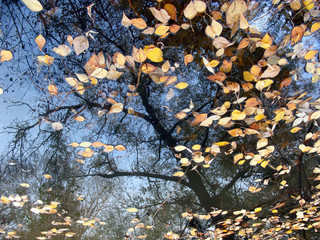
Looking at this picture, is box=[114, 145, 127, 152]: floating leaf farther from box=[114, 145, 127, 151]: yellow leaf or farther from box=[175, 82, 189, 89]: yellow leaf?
box=[175, 82, 189, 89]: yellow leaf

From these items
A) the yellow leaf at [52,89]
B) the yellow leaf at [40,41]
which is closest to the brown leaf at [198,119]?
the yellow leaf at [52,89]

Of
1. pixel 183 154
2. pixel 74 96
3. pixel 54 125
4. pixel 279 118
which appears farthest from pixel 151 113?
pixel 279 118

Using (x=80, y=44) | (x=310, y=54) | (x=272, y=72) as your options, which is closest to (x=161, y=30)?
(x=80, y=44)

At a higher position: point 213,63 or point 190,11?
point 190,11

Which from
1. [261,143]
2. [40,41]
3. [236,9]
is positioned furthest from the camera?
[261,143]

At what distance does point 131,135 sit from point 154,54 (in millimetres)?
505

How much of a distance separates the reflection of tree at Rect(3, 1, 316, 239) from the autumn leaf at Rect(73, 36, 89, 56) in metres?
0.06

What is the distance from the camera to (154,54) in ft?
3.84

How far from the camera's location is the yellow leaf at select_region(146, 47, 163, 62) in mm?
1131

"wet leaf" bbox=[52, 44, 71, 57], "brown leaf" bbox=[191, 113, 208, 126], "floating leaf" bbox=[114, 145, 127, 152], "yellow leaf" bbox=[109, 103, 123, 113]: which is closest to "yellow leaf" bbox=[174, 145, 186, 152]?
"brown leaf" bbox=[191, 113, 208, 126]

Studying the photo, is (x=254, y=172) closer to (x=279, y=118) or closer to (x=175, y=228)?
(x=279, y=118)

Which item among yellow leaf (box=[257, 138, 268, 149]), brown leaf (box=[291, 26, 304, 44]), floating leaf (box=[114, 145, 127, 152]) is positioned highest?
brown leaf (box=[291, 26, 304, 44])

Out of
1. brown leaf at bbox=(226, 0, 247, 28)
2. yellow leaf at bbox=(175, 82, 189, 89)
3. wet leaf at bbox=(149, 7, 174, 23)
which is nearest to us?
brown leaf at bbox=(226, 0, 247, 28)

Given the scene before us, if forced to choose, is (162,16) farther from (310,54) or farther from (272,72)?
(310,54)
